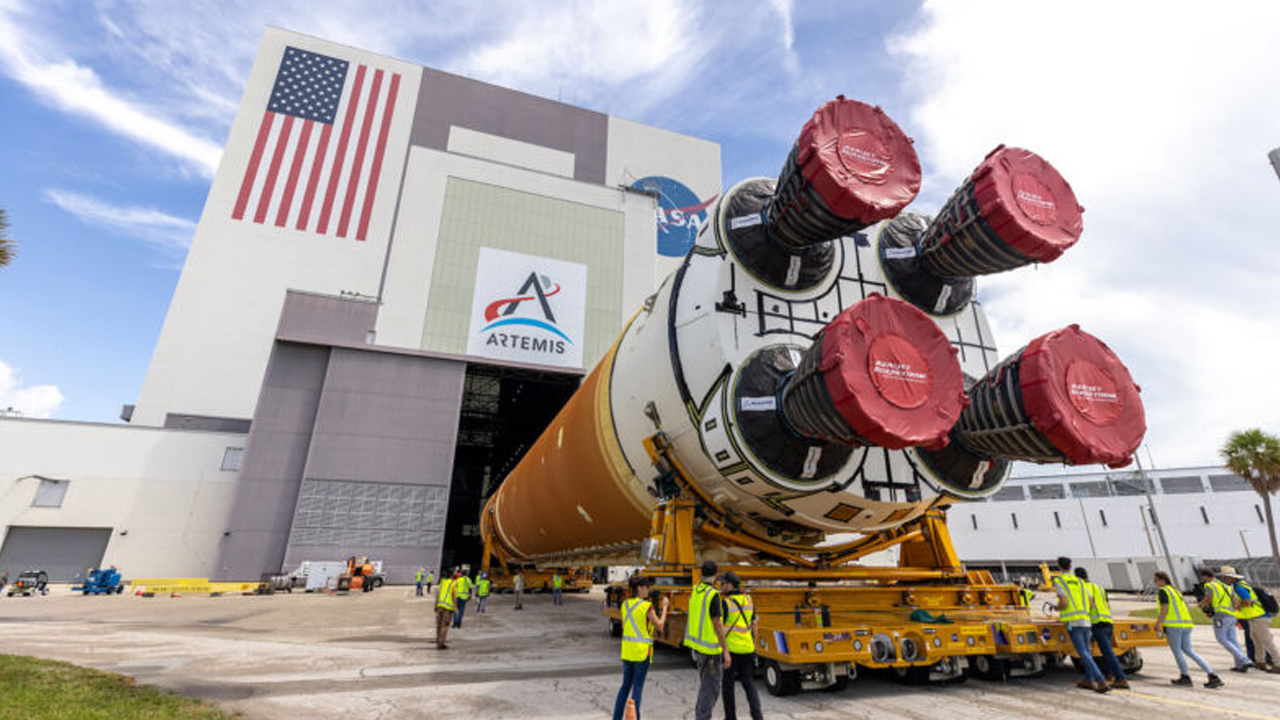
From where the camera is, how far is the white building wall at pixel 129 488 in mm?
29188

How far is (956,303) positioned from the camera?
7137mm

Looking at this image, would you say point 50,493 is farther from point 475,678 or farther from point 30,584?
point 475,678

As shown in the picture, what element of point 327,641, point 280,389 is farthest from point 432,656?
point 280,389

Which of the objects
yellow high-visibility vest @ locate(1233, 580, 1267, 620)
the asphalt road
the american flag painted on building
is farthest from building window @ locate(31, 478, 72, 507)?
yellow high-visibility vest @ locate(1233, 580, 1267, 620)

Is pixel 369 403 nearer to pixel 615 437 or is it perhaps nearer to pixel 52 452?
pixel 52 452

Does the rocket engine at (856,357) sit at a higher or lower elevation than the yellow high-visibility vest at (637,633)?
higher

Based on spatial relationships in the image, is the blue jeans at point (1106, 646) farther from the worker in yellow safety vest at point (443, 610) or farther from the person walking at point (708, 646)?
the worker in yellow safety vest at point (443, 610)

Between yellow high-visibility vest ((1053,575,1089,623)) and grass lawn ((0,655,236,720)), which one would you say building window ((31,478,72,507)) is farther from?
yellow high-visibility vest ((1053,575,1089,623))

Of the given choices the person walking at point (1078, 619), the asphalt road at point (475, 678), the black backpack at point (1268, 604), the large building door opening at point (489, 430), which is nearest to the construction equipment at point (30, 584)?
the asphalt road at point (475, 678)

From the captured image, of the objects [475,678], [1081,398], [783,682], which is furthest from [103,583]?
[1081,398]

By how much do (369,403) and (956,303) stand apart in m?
28.8

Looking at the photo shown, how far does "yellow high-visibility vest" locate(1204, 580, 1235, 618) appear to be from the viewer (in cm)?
729

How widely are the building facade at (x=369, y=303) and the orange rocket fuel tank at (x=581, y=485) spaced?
1587 centimetres

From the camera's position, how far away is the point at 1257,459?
2595 centimetres
